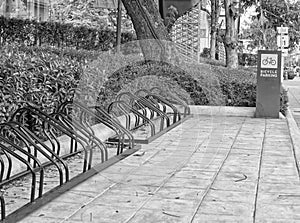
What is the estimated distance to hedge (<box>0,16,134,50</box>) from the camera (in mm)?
16672

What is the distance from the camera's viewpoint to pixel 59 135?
7.79 meters

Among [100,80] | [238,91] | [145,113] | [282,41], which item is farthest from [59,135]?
[282,41]

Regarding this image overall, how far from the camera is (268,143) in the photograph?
8.69m

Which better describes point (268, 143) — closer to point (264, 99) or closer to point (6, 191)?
point (264, 99)

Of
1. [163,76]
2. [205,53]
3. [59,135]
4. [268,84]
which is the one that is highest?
[205,53]

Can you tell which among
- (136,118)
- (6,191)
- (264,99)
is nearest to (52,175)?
(6,191)

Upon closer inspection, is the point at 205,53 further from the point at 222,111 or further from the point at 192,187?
the point at 192,187

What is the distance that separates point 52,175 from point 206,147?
2802 mm

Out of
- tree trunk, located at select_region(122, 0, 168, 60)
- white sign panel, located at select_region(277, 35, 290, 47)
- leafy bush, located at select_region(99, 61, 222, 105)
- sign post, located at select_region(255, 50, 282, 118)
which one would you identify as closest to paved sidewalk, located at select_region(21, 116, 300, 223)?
leafy bush, located at select_region(99, 61, 222, 105)

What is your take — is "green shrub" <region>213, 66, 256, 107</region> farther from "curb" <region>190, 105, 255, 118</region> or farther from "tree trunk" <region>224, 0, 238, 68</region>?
A: "tree trunk" <region>224, 0, 238, 68</region>

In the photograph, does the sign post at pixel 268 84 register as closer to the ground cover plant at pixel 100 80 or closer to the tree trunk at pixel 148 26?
the ground cover plant at pixel 100 80

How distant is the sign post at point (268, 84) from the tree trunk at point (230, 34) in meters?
5.34

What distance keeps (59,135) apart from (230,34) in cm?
1045

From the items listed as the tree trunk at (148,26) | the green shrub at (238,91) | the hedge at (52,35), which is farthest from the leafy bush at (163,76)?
the hedge at (52,35)
